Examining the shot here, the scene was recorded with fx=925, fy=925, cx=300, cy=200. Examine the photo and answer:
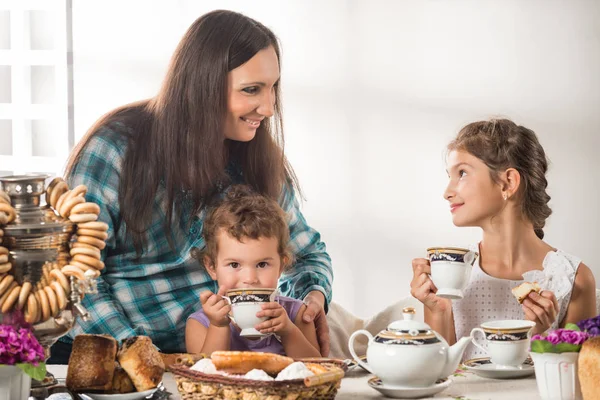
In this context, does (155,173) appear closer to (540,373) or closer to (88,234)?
(88,234)

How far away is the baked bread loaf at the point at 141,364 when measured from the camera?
1.56 meters

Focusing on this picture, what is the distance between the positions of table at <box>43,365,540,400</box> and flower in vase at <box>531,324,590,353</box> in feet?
0.37

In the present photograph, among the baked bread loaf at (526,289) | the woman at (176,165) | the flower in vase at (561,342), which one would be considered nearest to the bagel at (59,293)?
the flower in vase at (561,342)

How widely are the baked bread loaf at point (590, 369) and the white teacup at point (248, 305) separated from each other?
0.66 metres

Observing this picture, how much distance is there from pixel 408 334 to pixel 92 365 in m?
0.54

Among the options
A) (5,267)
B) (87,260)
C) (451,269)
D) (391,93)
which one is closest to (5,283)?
(5,267)

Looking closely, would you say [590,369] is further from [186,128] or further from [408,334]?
[186,128]

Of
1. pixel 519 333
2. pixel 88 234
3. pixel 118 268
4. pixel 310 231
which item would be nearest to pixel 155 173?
pixel 118 268

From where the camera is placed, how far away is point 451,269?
1941 millimetres

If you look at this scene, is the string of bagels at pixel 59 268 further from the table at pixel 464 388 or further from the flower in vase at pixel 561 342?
the flower in vase at pixel 561 342

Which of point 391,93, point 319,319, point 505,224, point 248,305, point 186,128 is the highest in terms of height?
point 391,93

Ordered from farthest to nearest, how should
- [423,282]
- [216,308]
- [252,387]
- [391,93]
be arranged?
[391,93] → [423,282] → [216,308] → [252,387]

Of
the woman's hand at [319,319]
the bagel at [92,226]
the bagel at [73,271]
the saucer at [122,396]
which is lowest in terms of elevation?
the woman's hand at [319,319]

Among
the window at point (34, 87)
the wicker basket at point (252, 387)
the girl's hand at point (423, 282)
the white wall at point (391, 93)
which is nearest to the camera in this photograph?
the wicker basket at point (252, 387)
